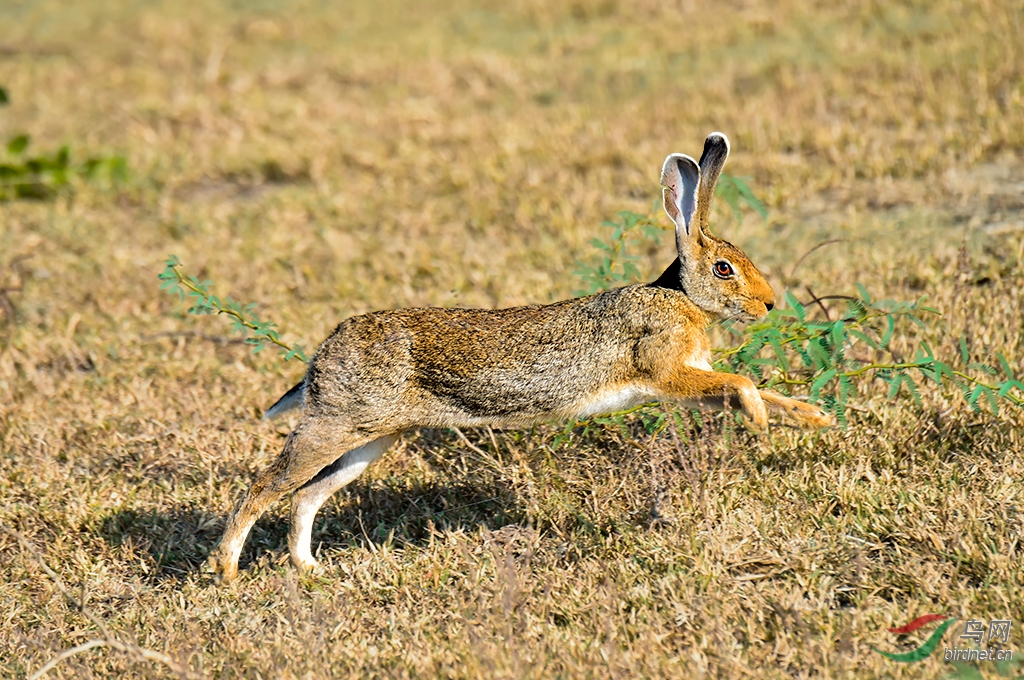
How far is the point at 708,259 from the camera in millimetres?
4301

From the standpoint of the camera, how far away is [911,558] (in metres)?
3.93

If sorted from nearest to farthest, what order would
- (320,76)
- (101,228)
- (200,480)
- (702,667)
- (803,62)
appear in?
(702,667) → (200,480) → (101,228) → (803,62) → (320,76)

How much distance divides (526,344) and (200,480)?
1.63 meters

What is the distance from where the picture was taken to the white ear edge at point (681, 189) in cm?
422

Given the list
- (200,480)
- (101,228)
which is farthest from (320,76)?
(200,480)

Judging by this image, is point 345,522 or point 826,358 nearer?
point 826,358

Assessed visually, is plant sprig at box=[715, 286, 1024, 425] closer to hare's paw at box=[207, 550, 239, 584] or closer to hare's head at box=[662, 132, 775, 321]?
hare's head at box=[662, 132, 775, 321]

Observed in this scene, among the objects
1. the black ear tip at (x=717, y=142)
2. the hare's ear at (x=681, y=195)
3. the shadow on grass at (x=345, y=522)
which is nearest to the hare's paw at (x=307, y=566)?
the shadow on grass at (x=345, y=522)

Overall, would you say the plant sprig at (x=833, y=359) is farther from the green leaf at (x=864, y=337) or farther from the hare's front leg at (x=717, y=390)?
the hare's front leg at (x=717, y=390)

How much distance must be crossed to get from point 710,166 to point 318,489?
1.85 meters

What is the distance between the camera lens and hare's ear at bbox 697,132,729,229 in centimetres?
425

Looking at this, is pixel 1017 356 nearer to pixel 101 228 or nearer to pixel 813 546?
pixel 813 546

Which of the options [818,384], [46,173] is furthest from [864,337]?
[46,173]

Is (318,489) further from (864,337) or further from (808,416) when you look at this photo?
(864,337)
